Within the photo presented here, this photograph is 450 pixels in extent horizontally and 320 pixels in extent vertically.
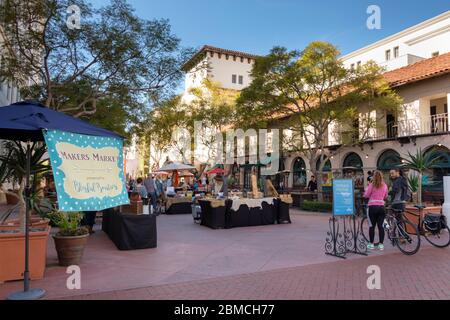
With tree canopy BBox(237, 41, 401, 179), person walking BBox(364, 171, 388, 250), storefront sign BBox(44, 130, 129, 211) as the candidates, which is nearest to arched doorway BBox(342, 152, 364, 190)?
tree canopy BBox(237, 41, 401, 179)

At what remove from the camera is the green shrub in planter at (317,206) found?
713 inches

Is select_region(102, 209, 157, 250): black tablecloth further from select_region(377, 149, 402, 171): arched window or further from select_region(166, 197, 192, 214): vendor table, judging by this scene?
select_region(377, 149, 402, 171): arched window

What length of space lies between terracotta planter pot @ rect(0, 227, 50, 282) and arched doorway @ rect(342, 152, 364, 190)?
19.9m

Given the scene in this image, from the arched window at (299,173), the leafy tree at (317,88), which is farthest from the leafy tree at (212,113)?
the leafy tree at (317,88)

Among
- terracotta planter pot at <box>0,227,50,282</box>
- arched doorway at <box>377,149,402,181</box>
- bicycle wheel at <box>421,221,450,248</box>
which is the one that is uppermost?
arched doorway at <box>377,149,402,181</box>

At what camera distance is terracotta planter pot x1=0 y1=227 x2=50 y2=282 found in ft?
18.6

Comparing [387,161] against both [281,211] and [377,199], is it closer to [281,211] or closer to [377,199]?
[281,211]

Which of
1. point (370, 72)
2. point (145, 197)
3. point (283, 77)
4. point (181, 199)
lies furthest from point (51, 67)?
point (370, 72)

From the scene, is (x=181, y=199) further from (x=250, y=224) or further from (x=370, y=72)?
(x=370, y=72)

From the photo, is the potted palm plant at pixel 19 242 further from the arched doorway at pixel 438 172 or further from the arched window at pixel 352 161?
the arched window at pixel 352 161

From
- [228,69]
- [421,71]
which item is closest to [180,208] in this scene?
[421,71]

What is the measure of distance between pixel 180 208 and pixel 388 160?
41.8ft
